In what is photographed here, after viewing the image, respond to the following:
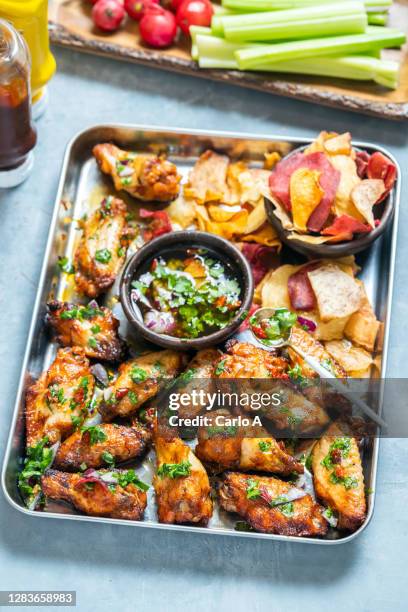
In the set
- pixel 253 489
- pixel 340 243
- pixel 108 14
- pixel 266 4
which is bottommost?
pixel 253 489

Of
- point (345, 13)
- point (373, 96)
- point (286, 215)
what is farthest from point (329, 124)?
point (286, 215)

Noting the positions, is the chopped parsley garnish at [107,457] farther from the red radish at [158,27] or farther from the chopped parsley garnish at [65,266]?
the red radish at [158,27]

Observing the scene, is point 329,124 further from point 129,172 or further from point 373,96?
point 129,172

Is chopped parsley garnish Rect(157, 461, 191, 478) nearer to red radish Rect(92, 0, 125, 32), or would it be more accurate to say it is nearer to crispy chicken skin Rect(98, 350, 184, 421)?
crispy chicken skin Rect(98, 350, 184, 421)

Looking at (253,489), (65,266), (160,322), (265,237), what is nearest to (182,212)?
(265,237)

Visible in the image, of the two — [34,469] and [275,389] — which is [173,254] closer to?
[275,389]

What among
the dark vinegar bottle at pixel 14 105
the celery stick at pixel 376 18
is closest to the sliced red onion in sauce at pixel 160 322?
the dark vinegar bottle at pixel 14 105
